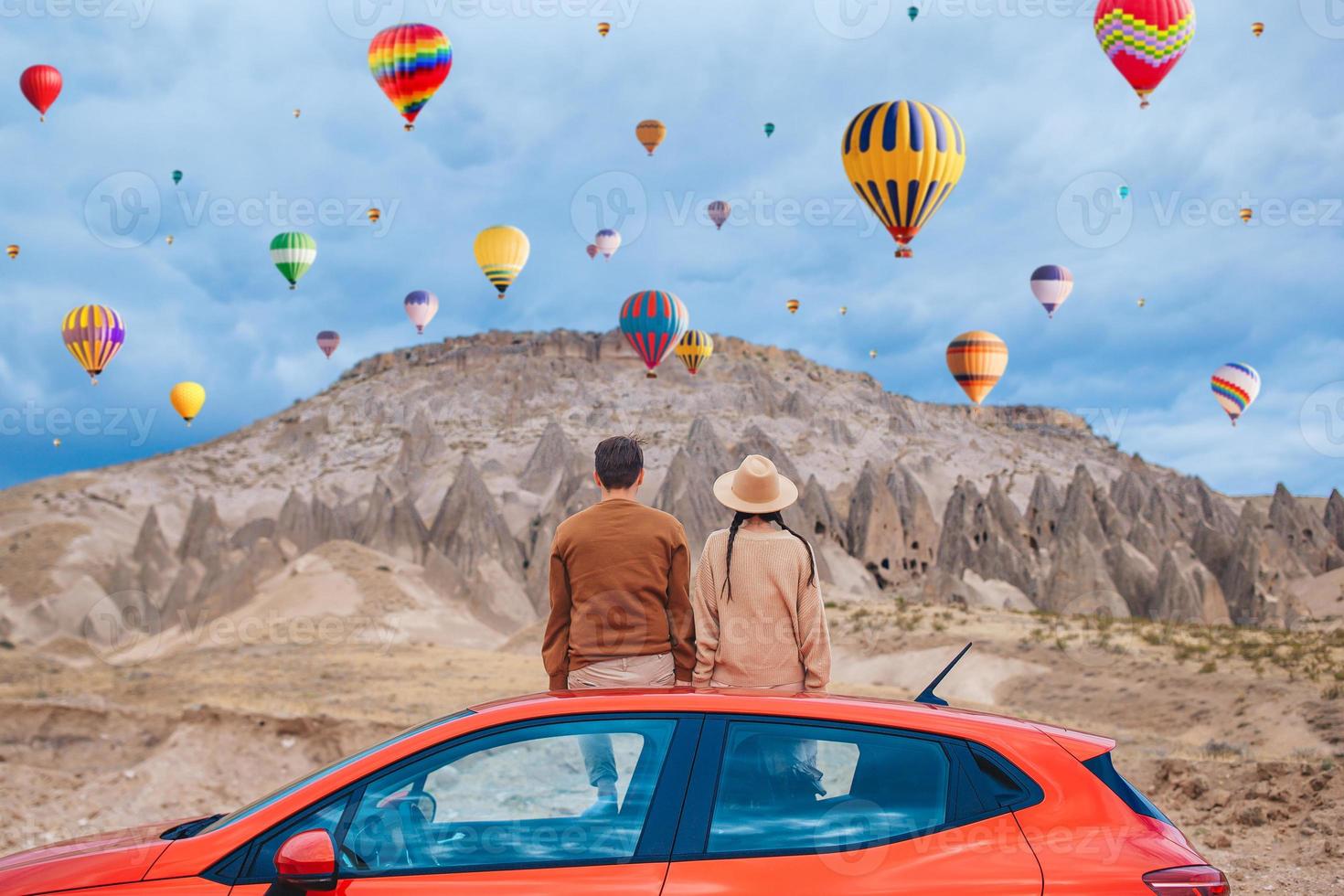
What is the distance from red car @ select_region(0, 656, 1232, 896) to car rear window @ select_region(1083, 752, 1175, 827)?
0.01 meters

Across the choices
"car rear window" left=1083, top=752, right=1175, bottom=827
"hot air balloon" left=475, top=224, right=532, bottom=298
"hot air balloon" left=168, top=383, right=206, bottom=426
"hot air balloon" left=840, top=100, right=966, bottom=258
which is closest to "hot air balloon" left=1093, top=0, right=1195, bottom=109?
"hot air balloon" left=840, top=100, right=966, bottom=258

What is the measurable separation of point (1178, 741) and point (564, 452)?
7269cm

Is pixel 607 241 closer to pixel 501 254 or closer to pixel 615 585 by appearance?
pixel 501 254

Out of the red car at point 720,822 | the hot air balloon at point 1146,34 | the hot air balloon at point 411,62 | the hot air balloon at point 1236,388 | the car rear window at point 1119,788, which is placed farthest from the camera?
the hot air balloon at point 1236,388

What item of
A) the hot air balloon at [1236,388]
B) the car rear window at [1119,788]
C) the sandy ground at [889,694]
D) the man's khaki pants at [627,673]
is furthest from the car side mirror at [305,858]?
the hot air balloon at [1236,388]

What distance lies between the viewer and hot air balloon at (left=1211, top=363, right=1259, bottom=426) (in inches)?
2382

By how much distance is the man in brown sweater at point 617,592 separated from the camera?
545 centimetres

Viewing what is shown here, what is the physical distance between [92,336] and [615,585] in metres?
51.3

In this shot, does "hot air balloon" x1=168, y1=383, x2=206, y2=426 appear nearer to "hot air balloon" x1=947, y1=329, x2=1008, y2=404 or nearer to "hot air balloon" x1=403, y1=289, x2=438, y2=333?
"hot air balloon" x1=403, y1=289, x2=438, y2=333

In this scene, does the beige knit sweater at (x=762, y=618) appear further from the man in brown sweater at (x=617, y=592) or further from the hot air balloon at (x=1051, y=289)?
the hot air balloon at (x=1051, y=289)

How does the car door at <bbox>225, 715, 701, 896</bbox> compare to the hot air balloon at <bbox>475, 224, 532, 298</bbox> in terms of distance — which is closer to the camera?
the car door at <bbox>225, 715, 701, 896</bbox>

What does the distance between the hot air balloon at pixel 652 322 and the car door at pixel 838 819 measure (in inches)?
1885

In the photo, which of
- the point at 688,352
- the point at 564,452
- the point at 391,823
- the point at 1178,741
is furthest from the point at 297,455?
the point at 391,823

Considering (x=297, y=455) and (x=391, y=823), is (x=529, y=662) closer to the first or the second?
(x=391, y=823)
